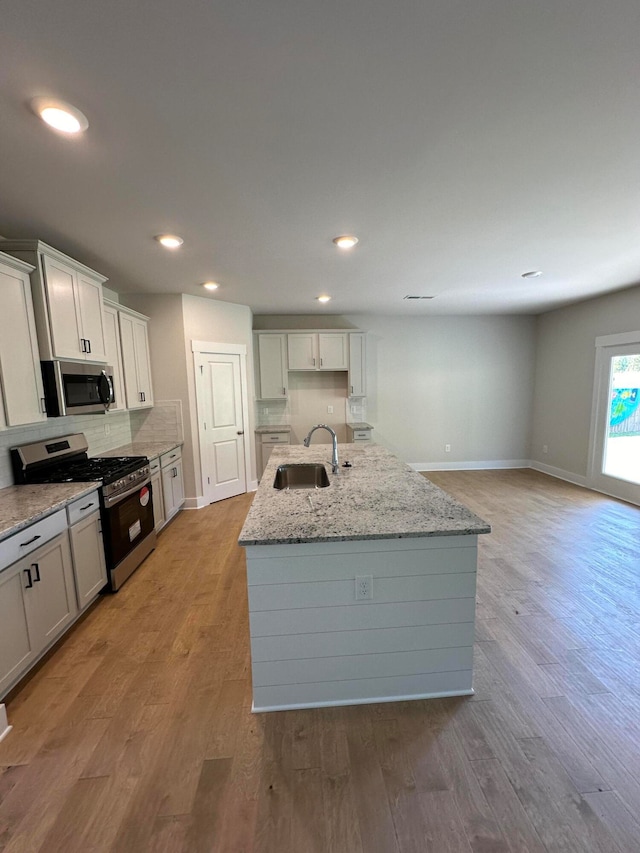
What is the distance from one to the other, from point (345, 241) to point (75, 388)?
2.31 metres

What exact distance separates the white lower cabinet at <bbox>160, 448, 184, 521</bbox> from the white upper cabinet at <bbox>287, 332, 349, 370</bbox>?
224cm

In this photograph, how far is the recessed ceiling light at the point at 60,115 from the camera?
4.29ft

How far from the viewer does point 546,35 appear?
1094 mm

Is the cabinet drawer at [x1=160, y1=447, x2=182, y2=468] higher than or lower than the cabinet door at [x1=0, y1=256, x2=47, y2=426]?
lower

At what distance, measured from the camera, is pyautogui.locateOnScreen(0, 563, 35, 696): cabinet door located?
1673mm

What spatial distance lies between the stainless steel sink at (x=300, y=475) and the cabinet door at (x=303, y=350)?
9.69 ft

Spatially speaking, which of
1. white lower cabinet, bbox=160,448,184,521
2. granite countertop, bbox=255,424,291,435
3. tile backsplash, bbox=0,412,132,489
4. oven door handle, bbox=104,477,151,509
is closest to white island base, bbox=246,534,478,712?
oven door handle, bbox=104,477,151,509

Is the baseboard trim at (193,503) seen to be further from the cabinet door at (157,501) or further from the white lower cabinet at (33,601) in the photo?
the white lower cabinet at (33,601)

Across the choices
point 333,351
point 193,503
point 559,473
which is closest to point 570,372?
point 559,473

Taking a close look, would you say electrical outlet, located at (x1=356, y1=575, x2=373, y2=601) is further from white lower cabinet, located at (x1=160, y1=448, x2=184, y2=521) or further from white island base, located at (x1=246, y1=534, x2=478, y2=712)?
white lower cabinet, located at (x1=160, y1=448, x2=184, y2=521)

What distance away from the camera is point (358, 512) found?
1.79 meters

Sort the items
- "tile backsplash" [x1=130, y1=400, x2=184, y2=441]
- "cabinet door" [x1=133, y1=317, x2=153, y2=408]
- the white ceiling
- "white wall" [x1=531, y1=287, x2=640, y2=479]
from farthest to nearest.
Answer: "white wall" [x1=531, y1=287, x2=640, y2=479]
"tile backsplash" [x1=130, y1=400, x2=184, y2=441]
"cabinet door" [x1=133, y1=317, x2=153, y2=408]
the white ceiling

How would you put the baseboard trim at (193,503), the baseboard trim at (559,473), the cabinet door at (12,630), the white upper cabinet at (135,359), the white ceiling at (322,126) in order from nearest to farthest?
the white ceiling at (322,126)
the cabinet door at (12,630)
the white upper cabinet at (135,359)
the baseboard trim at (193,503)
the baseboard trim at (559,473)

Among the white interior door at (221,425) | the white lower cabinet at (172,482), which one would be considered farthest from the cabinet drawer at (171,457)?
the white interior door at (221,425)
